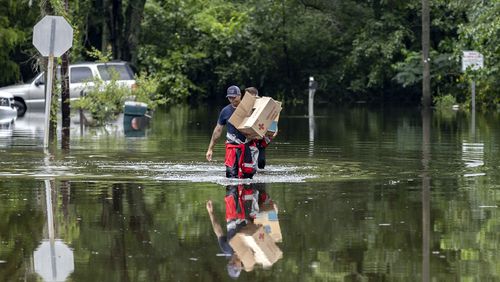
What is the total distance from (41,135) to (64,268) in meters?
21.1

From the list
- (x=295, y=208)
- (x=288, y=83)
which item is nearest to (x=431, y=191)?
(x=295, y=208)

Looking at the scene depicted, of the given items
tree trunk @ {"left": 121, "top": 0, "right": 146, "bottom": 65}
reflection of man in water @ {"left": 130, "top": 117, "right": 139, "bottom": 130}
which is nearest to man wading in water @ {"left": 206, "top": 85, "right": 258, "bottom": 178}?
reflection of man in water @ {"left": 130, "top": 117, "right": 139, "bottom": 130}

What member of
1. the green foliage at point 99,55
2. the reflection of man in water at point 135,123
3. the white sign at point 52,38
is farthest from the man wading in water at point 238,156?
the green foliage at point 99,55

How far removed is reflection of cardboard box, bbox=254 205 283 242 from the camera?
12391mm

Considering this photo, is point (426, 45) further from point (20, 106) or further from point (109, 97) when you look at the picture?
point (109, 97)

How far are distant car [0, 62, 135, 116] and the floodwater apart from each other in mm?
13185

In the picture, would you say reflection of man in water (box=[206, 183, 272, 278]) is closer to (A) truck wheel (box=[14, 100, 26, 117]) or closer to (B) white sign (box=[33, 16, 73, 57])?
(B) white sign (box=[33, 16, 73, 57])

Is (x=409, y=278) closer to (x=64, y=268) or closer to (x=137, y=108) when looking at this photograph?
(x=64, y=268)

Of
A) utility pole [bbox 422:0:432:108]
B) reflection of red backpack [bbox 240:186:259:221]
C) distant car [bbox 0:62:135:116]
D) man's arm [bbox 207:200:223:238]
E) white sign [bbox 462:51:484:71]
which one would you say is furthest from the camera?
utility pole [bbox 422:0:432:108]

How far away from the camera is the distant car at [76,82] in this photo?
4188 cm

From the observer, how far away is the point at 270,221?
44.3 feet

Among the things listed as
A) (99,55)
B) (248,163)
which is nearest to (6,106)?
(99,55)

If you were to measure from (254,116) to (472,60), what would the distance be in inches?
1169

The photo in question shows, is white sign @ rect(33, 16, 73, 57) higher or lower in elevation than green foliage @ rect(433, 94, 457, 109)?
higher
